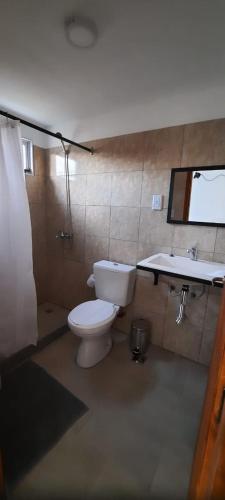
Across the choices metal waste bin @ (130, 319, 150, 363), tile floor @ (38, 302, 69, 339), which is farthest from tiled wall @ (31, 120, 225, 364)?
tile floor @ (38, 302, 69, 339)

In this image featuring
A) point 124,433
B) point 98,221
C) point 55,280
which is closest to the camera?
point 124,433

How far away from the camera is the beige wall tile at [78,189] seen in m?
2.26

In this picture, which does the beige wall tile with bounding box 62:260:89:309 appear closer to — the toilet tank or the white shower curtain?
the toilet tank

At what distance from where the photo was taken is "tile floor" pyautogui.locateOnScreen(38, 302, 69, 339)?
2207 mm

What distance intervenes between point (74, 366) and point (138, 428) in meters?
0.68

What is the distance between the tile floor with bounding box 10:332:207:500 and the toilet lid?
0.42 m

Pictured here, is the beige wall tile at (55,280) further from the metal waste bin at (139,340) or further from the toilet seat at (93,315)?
the metal waste bin at (139,340)

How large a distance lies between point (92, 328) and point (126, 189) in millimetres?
1229

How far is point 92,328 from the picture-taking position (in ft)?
5.43

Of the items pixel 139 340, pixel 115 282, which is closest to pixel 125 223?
pixel 115 282

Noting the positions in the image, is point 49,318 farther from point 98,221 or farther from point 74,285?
point 98,221

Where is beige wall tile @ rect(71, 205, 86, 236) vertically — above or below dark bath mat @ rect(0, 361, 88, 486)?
above

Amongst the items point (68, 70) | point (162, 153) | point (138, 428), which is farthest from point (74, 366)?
point (68, 70)

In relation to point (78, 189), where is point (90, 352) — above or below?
below
